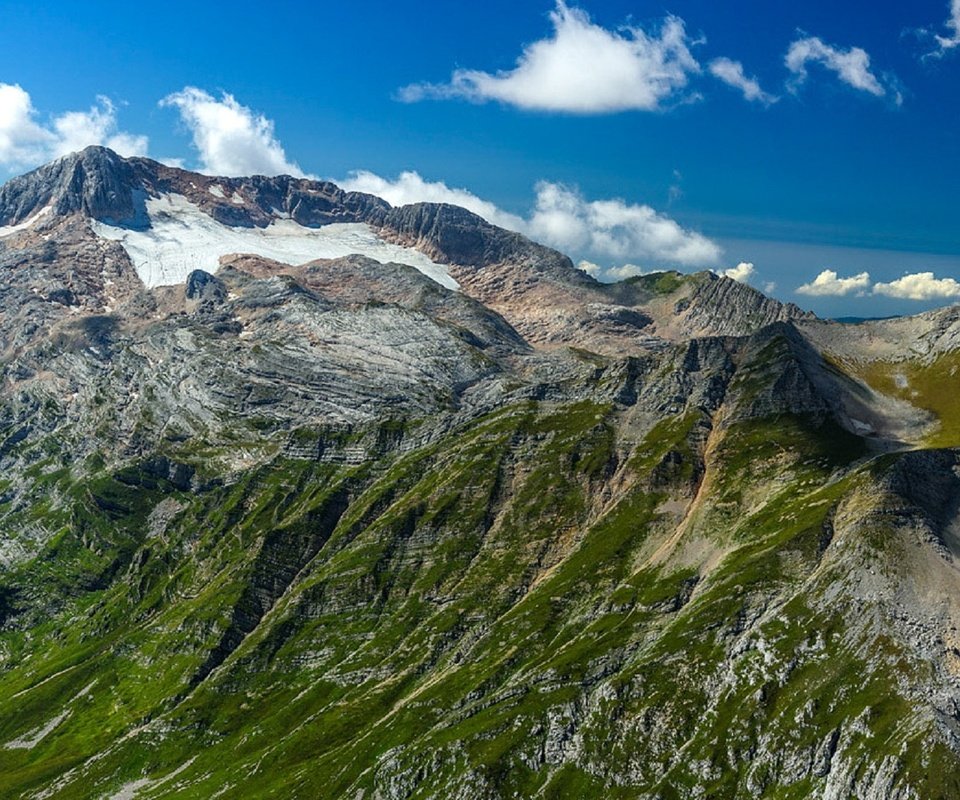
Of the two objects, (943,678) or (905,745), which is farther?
(943,678)

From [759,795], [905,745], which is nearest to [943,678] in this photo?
[905,745]

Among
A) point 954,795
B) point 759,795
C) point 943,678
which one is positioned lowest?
point 759,795

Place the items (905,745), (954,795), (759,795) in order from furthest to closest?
1. (759,795)
2. (905,745)
3. (954,795)

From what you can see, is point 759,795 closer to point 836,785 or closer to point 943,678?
point 836,785

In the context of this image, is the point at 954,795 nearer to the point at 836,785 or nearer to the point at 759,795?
the point at 836,785

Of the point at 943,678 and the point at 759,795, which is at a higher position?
the point at 943,678

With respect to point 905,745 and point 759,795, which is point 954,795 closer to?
point 905,745

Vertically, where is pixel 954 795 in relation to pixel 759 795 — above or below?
above

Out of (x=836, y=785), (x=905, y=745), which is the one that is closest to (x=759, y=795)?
(x=836, y=785)

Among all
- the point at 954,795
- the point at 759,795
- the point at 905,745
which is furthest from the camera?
the point at 759,795

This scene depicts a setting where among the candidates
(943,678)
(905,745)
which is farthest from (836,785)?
(943,678)
